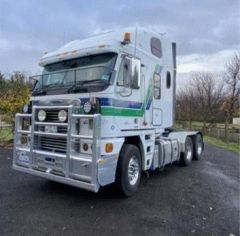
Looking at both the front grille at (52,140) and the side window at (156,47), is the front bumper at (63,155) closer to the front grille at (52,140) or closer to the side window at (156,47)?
the front grille at (52,140)

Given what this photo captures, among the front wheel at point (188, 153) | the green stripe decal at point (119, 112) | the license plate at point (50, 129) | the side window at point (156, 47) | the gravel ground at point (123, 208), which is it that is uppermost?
the side window at point (156, 47)

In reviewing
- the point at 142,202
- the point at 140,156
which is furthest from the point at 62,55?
the point at 142,202

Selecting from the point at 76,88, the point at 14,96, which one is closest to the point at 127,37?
the point at 76,88

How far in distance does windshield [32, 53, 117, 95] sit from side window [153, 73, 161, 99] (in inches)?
72.9

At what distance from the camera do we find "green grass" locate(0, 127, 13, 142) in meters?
13.7

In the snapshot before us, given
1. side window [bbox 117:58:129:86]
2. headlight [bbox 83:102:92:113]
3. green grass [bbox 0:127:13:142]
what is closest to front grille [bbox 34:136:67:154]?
headlight [bbox 83:102:92:113]

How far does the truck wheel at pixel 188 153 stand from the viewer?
9.21m

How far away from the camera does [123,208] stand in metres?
5.13

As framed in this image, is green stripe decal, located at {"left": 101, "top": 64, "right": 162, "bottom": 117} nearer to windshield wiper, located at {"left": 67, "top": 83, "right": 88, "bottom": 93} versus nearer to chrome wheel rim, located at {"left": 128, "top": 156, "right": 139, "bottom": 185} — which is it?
windshield wiper, located at {"left": 67, "top": 83, "right": 88, "bottom": 93}

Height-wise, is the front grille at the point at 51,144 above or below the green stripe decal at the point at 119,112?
below

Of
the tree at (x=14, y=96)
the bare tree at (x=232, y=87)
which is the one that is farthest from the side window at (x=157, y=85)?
the bare tree at (x=232, y=87)

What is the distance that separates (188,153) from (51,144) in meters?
5.60

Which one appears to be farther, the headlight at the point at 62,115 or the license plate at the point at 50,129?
the license plate at the point at 50,129

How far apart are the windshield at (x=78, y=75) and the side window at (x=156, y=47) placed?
1.82 metres
